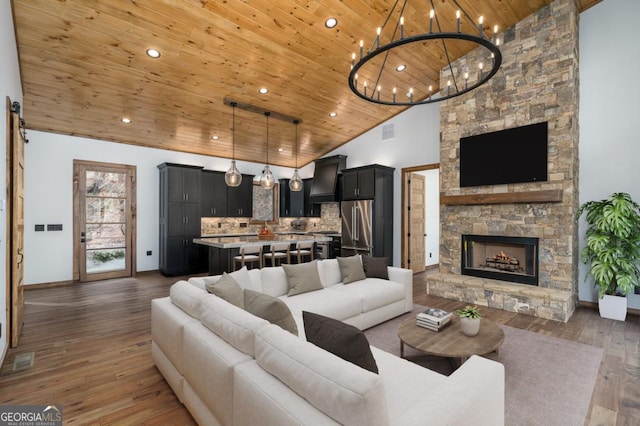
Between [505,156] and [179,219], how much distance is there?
656 centimetres

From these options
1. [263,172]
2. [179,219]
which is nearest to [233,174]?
[263,172]

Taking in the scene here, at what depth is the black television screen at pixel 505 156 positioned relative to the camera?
4488mm

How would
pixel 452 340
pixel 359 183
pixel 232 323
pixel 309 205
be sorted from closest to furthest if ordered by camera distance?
pixel 232 323 → pixel 452 340 → pixel 359 183 → pixel 309 205

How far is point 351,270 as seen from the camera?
4160 mm

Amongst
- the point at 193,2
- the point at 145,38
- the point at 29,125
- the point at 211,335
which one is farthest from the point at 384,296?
the point at 29,125

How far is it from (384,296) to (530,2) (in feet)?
15.2

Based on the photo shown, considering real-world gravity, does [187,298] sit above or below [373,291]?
above

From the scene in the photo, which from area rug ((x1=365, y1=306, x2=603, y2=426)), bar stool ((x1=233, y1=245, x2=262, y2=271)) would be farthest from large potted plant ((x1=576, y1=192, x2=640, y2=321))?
bar stool ((x1=233, y1=245, x2=262, y2=271))

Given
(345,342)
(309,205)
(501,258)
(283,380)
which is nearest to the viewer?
(283,380)

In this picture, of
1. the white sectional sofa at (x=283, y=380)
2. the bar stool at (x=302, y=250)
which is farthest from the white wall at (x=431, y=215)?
the white sectional sofa at (x=283, y=380)

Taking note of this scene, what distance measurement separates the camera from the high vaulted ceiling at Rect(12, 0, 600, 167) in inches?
141

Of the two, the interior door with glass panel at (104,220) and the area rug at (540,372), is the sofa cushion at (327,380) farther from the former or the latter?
the interior door with glass panel at (104,220)

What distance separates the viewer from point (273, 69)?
191 inches

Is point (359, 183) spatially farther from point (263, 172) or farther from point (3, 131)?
point (3, 131)
